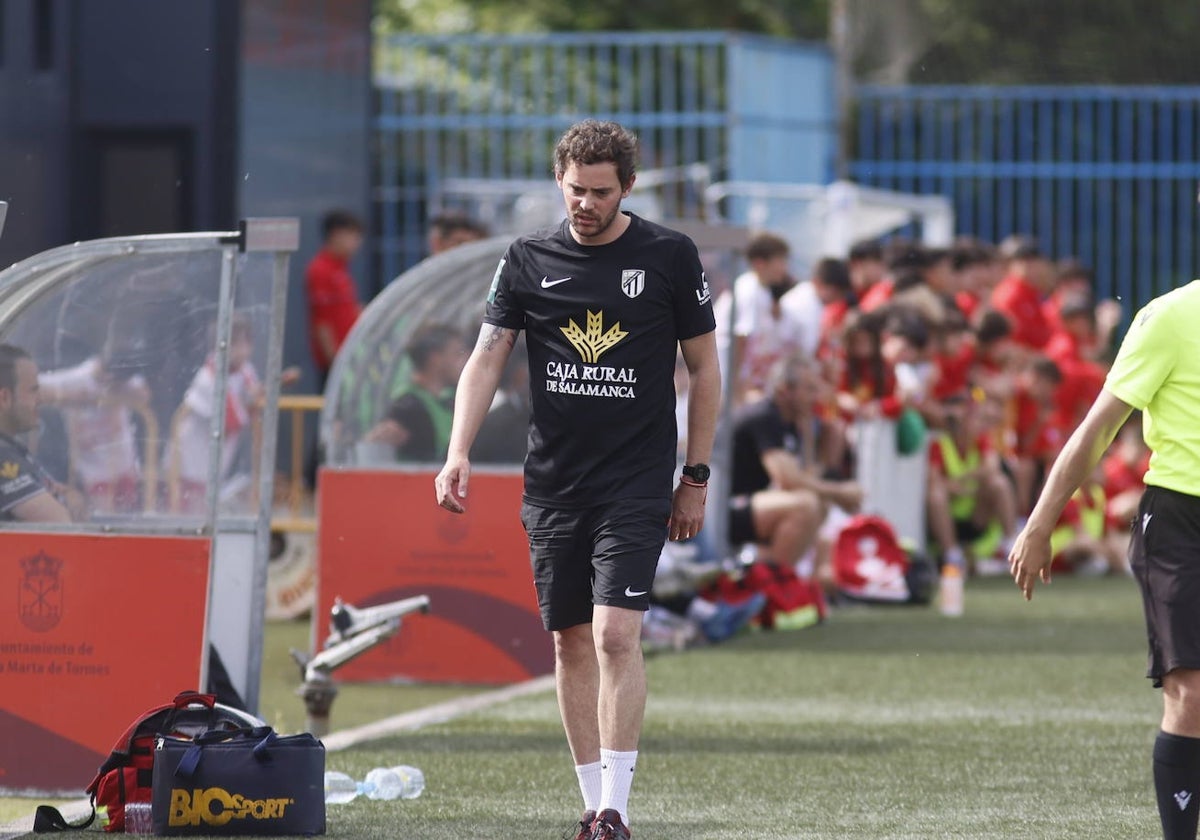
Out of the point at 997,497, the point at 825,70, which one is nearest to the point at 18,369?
the point at 997,497

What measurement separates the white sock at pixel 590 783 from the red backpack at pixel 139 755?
1139mm

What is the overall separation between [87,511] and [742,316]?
279 inches

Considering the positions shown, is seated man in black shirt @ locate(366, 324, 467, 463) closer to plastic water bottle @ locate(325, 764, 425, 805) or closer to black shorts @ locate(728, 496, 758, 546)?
black shorts @ locate(728, 496, 758, 546)

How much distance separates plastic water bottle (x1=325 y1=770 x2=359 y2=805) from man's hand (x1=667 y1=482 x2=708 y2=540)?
1.62 m

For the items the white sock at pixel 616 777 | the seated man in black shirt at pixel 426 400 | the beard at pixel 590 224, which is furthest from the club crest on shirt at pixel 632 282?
the seated man in black shirt at pixel 426 400

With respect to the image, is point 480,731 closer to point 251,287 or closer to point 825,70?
point 251,287

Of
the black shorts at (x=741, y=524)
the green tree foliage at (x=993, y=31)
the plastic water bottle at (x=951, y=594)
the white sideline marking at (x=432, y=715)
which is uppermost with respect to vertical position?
the green tree foliage at (x=993, y=31)

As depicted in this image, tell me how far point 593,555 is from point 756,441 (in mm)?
7326

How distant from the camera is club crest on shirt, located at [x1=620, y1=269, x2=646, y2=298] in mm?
6633

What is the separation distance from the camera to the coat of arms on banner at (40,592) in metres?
7.93

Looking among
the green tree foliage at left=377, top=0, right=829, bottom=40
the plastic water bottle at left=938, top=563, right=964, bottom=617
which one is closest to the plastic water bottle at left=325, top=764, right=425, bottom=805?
the plastic water bottle at left=938, top=563, right=964, bottom=617

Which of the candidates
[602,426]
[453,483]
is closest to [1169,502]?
[602,426]

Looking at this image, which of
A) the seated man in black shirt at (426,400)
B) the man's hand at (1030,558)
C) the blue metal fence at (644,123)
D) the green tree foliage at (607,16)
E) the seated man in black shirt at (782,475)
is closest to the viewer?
the man's hand at (1030,558)

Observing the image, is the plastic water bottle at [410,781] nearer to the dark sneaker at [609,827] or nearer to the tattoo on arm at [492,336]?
the dark sneaker at [609,827]
